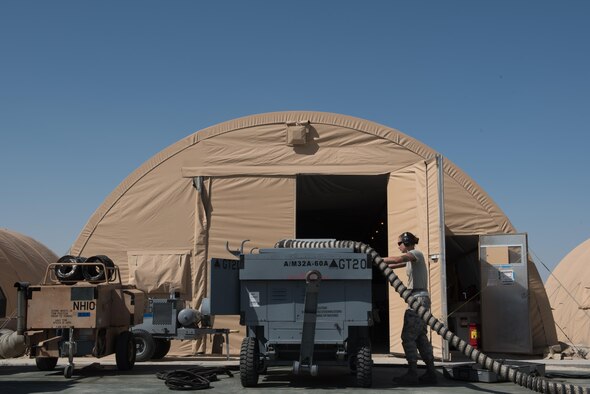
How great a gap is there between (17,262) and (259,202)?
14496mm

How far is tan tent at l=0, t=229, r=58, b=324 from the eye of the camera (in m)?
23.4

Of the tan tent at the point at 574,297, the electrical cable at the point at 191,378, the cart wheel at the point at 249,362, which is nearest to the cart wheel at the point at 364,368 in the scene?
the cart wheel at the point at 249,362

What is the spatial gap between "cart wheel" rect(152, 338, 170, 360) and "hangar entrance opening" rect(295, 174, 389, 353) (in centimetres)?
472

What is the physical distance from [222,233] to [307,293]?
20.8 ft

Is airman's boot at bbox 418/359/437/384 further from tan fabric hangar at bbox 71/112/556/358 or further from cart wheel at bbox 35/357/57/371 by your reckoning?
cart wheel at bbox 35/357/57/371

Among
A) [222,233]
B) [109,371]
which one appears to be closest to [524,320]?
[222,233]

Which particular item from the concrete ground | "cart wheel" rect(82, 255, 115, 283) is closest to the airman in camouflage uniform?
the concrete ground

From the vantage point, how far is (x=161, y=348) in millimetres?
13578

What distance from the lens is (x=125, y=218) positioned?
14844mm

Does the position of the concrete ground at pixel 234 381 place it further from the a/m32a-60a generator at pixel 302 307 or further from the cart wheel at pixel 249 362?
the a/m32a-60a generator at pixel 302 307

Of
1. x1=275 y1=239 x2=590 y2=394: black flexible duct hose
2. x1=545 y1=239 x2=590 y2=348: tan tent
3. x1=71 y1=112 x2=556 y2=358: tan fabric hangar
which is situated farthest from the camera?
x1=545 y1=239 x2=590 y2=348: tan tent

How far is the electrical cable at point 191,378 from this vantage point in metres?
8.63

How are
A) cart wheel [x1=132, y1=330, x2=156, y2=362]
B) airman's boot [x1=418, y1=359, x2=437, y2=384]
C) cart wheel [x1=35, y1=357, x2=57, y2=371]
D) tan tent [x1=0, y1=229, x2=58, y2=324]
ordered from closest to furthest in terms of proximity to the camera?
airman's boot [x1=418, y1=359, x2=437, y2=384] → cart wheel [x1=35, y1=357, x2=57, y2=371] → cart wheel [x1=132, y1=330, x2=156, y2=362] → tan tent [x1=0, y1=229, x2=58, y2=324]

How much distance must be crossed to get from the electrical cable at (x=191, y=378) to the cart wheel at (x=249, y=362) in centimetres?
58
